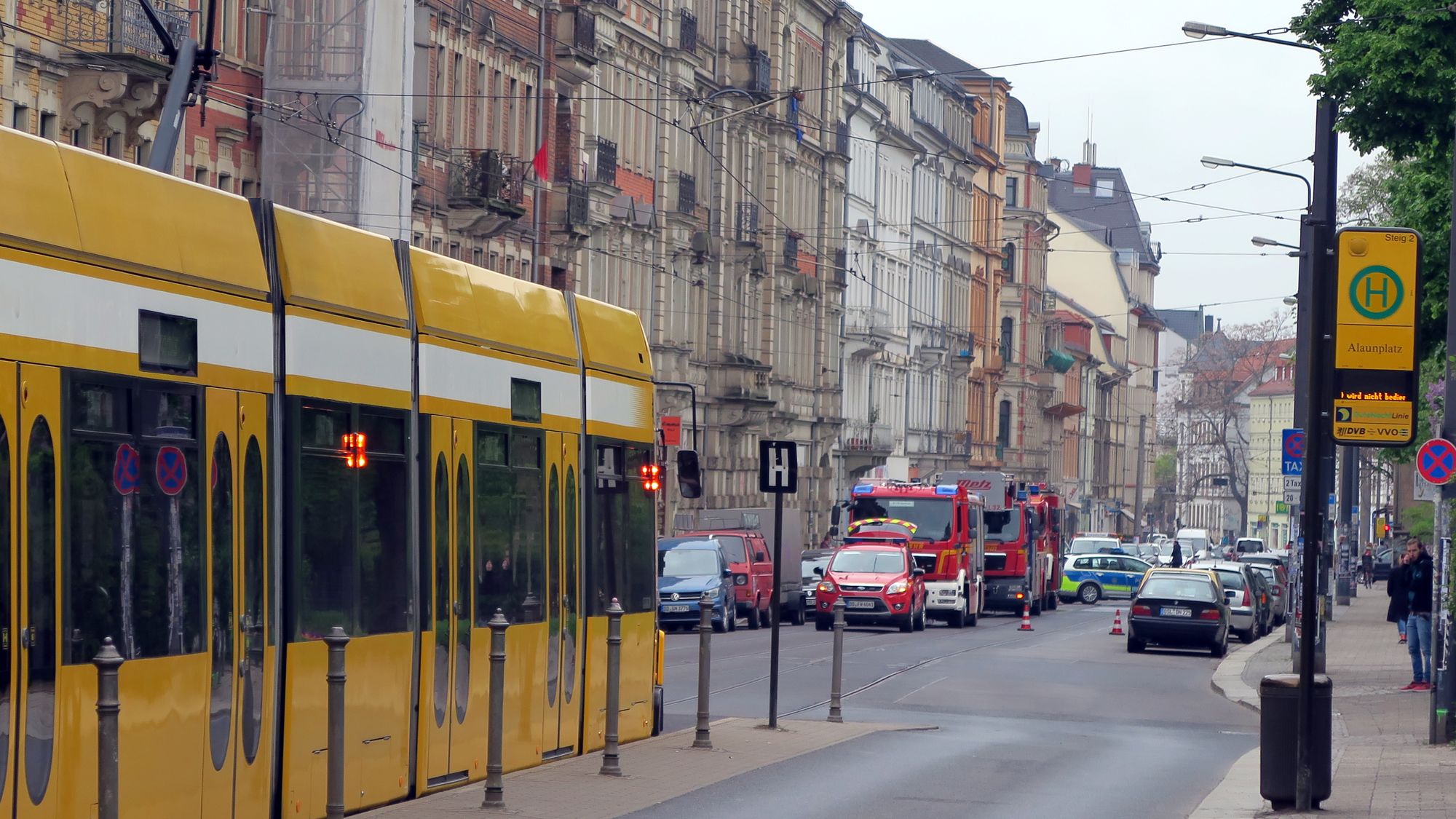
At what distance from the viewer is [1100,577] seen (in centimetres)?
7412

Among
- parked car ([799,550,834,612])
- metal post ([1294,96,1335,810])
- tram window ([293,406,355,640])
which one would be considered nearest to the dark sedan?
parked car ([799,550,834,612])

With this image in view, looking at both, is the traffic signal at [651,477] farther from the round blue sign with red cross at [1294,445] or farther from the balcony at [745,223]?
the balcony at [745,223]

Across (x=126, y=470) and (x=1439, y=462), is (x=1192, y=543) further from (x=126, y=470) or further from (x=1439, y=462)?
(x=126, y=470)

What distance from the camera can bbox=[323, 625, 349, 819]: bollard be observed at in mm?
11469

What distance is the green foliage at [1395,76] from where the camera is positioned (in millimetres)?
28797

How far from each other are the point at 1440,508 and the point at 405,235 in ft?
77.7

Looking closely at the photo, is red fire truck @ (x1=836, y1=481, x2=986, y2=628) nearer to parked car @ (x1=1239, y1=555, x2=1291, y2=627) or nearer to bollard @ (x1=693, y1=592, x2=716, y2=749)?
parked car @ (x1=1239, y1=555, x2=1291, y2=627)

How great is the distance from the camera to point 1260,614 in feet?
166

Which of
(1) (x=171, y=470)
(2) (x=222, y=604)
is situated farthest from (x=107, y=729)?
(2) (x=222, y=604)

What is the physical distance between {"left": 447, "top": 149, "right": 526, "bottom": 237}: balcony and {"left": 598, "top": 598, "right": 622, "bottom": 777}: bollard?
104ft

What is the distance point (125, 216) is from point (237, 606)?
1928 mm

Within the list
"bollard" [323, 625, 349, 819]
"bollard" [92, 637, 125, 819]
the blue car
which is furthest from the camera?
the blue car

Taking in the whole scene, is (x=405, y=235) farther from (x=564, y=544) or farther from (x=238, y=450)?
(x=238, y=450)

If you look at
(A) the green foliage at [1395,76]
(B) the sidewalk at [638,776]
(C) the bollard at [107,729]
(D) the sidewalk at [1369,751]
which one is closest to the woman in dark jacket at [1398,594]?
(D) the sidewalk at [1369,751]
